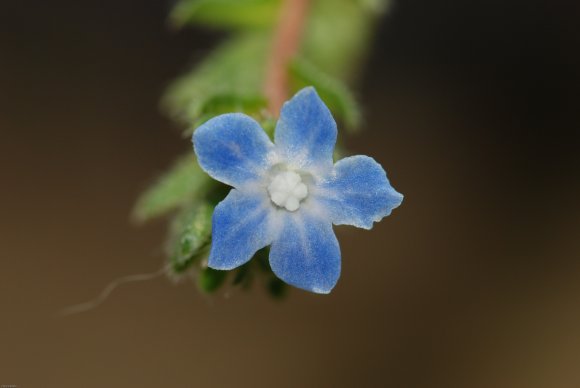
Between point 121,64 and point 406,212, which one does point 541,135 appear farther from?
point 121,64

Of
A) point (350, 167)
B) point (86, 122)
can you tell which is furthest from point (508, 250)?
point (350, 167)

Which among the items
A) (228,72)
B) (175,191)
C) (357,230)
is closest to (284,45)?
(228,72)

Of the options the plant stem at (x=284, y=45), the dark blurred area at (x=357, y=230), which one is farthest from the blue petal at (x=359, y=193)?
the dark blurred area at (x=357, y=230)

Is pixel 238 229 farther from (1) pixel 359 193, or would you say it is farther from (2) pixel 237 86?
(2) pixel 237 86

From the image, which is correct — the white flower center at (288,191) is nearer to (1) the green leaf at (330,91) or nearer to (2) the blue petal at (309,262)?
(2) the blue petal at (309,262)

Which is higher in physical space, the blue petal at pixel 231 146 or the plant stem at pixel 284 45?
the plant stem at pixel 284 45

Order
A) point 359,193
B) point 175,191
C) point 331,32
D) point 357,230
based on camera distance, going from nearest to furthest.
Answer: point 359,193 → point 175,191 → point 331,32 → point 357,230

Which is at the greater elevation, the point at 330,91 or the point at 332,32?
the point at 332,32
